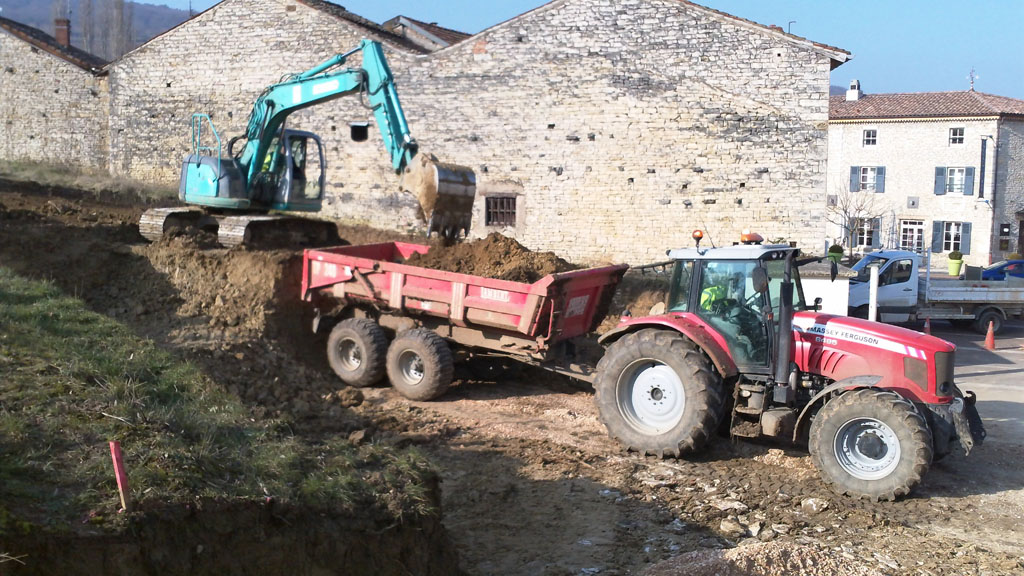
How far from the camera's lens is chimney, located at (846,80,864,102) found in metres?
40.8

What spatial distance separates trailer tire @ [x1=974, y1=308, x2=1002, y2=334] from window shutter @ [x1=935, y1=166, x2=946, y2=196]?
2025 cm

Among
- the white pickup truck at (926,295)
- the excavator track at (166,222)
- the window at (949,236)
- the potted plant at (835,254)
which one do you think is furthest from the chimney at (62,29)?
the window at (949,236)

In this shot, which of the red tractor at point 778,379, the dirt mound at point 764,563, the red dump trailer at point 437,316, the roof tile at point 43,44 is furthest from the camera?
the roof tile at point 43,44

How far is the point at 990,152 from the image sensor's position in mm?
34594

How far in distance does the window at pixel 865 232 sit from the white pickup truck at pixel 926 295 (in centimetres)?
1980

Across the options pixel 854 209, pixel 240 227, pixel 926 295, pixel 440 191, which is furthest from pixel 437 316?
pixel 854 209

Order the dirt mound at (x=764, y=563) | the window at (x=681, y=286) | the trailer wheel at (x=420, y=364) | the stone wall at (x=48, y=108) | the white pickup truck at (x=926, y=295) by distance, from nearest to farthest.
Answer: the dirt mound at (x=764, y=563) < the window at (x=681, y=286) < the trailer wheel at (x=420, y=364) < the white pickup truck at (x=926, y=295) < the stone wall at (x=48, y=108)

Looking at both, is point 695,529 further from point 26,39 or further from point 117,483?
point 26,39

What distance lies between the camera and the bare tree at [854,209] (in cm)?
3650

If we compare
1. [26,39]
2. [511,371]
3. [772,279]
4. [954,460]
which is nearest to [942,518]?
[954,460]

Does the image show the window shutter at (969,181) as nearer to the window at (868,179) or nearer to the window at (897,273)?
the window at (868,179)

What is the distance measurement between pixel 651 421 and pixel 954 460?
115 inches

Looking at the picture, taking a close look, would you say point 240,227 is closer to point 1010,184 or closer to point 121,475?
point 121,475

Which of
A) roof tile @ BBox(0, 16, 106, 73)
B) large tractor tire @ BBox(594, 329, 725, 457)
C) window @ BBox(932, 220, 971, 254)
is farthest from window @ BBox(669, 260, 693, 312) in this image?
window @ BBox(932, 220, 971, 254)
